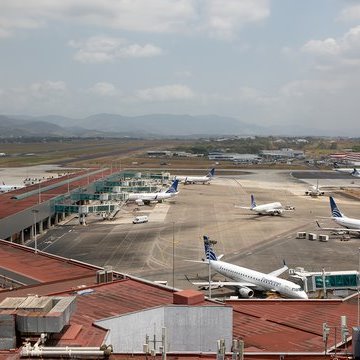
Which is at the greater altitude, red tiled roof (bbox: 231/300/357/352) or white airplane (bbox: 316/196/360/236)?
red tiled roof (bbox: 231/300/357/352)

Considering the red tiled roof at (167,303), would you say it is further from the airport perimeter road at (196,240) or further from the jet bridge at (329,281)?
the airport perimeter road at (196,240)

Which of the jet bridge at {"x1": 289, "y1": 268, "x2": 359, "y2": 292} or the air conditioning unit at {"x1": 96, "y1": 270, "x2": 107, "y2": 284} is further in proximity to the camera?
the jet bridge at {"x1": 289, "y1": 268, "x2": 359, "y2": 292}

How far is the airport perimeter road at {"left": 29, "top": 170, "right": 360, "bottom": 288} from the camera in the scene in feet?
223

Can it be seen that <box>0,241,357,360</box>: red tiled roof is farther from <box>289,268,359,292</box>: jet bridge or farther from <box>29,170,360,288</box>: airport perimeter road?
<box>29,170,360,288</box>: airport perimeter road

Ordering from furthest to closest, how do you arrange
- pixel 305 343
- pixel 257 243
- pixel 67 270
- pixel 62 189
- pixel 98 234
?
pixel 62 189
pixel 98 234
pixel 257 243
pixel 67 270
pixel 305 343

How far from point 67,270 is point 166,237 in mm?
38077

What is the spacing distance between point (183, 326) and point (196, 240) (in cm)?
5067

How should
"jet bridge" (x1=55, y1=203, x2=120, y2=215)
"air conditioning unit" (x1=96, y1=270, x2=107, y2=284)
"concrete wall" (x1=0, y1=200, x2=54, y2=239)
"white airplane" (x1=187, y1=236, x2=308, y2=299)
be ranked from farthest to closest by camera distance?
"jet bridge" (x1=55, y1=203, x2=120, y2=215), "concrete wall" (x1=0, y1=200, x2=54, y2=239), "white airplane" (x1=187, y1=236, x2=308, y2=299), "air conditioning unit" (x1=96, y1=270, x2=107, y2=284)

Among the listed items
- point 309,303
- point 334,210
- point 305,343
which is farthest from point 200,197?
point 305,343

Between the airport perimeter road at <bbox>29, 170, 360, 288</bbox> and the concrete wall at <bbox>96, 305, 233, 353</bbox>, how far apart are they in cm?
2654

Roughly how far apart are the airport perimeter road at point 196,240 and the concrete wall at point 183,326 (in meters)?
26.5

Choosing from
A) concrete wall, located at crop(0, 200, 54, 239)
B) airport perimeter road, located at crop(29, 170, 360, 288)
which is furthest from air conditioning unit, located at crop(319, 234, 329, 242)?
concrete wall, located at crop(0, 200, 54, 239)

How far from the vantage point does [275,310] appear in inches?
1634

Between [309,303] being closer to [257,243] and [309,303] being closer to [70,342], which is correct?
[70,342]
